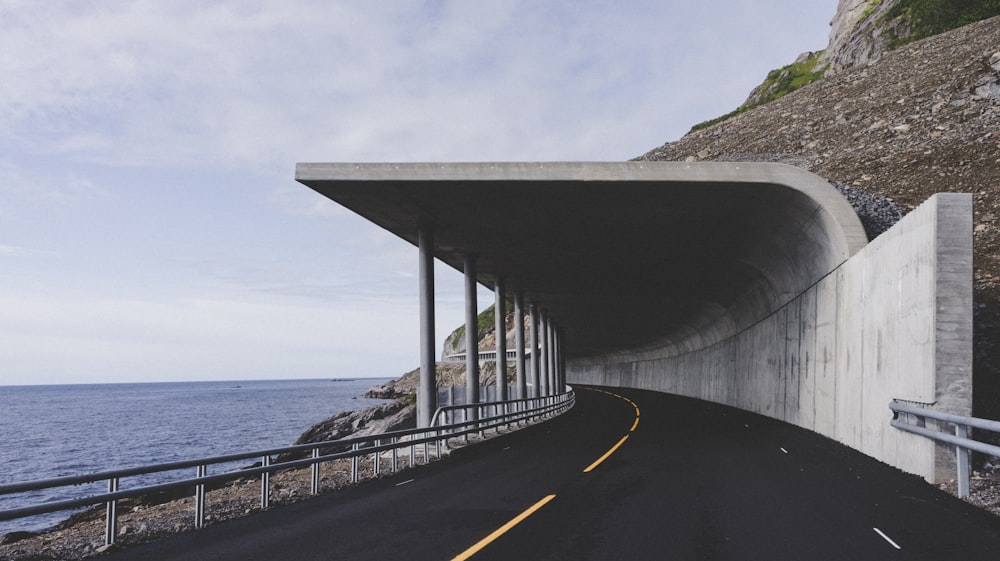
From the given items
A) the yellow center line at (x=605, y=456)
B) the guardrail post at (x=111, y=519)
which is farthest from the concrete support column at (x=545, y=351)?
the guardrail post at (x=111, y=519)

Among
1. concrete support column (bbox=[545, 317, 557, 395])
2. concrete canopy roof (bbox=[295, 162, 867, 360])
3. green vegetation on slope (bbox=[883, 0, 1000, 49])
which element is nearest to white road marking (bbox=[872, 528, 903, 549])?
concrete canopy roof (bbox=[295, 162, 867, 360])

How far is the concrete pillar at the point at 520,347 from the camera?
125 ft

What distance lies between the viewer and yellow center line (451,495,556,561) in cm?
805

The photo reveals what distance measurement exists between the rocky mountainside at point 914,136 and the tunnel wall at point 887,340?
10.1 feet

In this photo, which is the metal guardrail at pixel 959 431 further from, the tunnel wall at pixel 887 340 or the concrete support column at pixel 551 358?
the concrete support column at pixel 551 358

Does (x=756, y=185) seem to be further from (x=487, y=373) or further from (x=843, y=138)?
(x=487, y=373)

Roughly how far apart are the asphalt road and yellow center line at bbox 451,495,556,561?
0.02 m

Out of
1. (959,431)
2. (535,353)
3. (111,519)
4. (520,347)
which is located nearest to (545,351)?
(535,353)

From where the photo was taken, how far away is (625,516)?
10.1 m

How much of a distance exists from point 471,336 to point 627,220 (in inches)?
328

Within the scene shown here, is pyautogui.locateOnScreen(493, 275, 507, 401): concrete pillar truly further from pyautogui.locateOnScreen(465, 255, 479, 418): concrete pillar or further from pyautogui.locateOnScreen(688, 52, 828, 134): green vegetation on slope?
pyautogui.locateOnScreen(688, 52, 828, 134): green vegetation on slope

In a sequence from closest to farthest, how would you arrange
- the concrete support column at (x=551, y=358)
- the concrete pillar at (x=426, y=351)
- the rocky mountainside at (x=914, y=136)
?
the concrete pillar at (x=426, y=351), the rocky mountainside at (x=914, y=136), the concrete support column at (x=551, y=358)

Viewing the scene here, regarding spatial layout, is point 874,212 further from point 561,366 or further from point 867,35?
point 867,35

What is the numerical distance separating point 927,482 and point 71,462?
6047 cm
